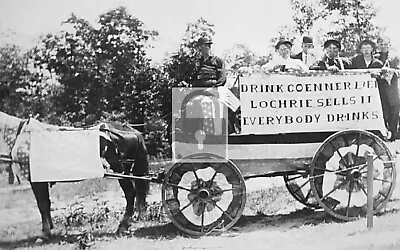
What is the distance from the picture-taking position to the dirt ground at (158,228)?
3.10m

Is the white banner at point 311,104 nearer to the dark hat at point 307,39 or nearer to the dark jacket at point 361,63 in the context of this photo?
the dark jacket at point 361,63

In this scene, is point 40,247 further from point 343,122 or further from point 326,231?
point 343,122

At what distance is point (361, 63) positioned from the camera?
3.19m

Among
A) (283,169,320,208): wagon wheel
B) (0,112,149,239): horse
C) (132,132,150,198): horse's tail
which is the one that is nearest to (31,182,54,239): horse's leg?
(0,112,149,239): horse

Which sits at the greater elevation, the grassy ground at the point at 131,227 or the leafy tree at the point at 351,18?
the leafy tree at the point at 351,18

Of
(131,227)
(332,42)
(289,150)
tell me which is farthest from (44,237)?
(332,42)

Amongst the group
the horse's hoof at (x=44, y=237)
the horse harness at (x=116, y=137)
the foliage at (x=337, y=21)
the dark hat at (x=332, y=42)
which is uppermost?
the foliage at (x=337, y=21)

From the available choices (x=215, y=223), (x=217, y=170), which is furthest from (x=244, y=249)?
(x=217, y=170)

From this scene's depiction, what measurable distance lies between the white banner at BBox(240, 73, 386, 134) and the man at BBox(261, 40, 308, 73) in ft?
0.13

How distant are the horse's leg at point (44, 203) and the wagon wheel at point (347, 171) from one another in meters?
1.32

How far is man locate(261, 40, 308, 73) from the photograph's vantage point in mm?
3105

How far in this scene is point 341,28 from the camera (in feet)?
10.3

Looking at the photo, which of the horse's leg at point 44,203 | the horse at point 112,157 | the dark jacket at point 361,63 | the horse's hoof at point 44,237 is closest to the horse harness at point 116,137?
the horse at point 112,157

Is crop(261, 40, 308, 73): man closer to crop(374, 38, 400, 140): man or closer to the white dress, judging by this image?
the white dress
